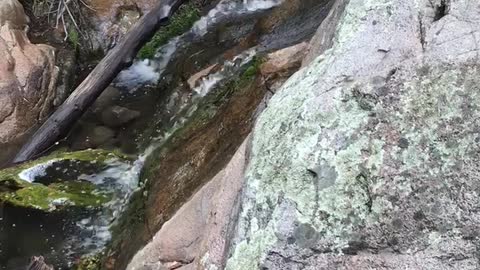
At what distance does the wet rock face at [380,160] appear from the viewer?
7.32 feet

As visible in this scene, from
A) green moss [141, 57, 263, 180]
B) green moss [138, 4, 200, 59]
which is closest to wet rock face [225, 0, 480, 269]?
green moss [141, 57, 263, 180]

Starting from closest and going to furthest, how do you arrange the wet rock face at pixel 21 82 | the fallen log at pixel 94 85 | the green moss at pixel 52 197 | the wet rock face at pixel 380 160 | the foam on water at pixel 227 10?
the wet rock face at pixel 380 160 < the green moss at pixel 52 197 < the fallen log at pixel 94 85 < the wet rock face at pixel 21 82 < the foam on water at pixel 227 10

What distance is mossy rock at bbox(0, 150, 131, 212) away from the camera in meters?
4.73

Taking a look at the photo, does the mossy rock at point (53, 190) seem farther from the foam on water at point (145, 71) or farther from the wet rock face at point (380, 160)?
the wet rock face at point (380, 160)

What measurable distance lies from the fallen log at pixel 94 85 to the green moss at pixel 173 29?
0.60m

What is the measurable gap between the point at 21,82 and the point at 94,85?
920 mm

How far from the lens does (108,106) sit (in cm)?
598

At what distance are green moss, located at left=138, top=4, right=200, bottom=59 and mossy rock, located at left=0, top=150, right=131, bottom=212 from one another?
1.74 m

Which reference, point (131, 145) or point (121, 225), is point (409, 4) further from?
point (131, 145)

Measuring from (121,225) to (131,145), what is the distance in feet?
3.45

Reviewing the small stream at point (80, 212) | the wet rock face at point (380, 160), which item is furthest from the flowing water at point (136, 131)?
the wet rock face at point (380, 160)

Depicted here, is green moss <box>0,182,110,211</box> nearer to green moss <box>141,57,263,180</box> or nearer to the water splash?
green moss <box>141,57,263,180</box>

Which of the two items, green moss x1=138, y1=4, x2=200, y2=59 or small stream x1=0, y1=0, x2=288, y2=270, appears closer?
small stream x1=0, y1=0, x2=288, y2=270

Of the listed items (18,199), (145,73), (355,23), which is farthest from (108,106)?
(355,23)
